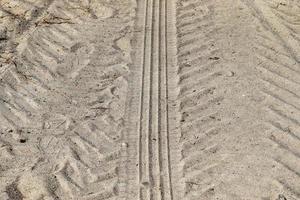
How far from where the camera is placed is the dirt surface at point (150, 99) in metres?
4.87

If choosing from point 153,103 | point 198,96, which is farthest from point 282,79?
point 153,103

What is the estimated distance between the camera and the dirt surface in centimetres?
487

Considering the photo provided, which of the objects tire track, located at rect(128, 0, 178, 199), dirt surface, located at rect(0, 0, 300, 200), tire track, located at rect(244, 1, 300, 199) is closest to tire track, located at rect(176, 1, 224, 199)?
dirt surface, located at rect(0, 0, 300, 200)

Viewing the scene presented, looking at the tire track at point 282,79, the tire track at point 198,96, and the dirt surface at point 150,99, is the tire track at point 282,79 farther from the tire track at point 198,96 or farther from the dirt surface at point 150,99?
the tire track at point 198,96

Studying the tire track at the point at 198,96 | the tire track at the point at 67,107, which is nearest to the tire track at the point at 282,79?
the tire track at the point at 198,96

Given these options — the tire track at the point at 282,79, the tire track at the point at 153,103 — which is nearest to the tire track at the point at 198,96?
the tire track at the point at 153,103

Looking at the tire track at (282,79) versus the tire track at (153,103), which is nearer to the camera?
the tire track at (153,103)

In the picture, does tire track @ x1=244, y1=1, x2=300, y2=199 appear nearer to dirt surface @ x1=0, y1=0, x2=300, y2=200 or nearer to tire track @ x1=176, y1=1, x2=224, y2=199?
dirt surface @ x1=0, y1=0, x2=300, y2=200

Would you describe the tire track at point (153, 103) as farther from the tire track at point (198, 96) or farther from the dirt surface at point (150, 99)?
the tire track at point (198, 96)

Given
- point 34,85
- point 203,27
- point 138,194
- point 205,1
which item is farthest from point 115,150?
point 205,1

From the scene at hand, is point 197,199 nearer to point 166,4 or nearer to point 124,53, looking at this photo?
point 124,53

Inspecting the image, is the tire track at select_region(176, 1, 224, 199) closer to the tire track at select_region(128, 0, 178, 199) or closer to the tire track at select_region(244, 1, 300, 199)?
the tire track at select_region(128, 0, 178, 199)

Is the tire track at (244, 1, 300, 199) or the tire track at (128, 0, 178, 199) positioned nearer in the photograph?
the tire track at (128, 0, 178, 199)

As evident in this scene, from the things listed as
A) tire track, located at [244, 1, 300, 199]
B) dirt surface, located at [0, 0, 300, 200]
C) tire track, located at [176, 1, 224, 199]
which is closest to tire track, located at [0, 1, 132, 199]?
dirt surface, located at [0, 0, 300, 200]
